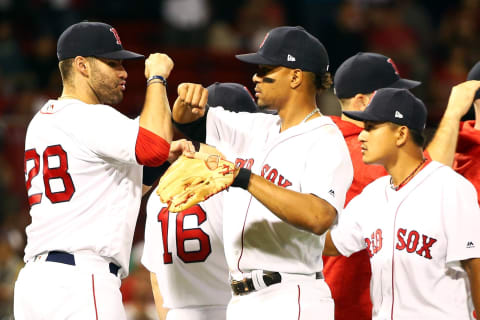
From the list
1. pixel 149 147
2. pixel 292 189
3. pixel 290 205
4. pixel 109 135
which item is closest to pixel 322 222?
pixel 290 205

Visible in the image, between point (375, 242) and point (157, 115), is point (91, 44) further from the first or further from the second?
point (375, 242)

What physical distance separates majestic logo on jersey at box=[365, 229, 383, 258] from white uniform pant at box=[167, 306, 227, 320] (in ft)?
3.38

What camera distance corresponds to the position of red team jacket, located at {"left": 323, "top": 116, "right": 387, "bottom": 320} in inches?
166

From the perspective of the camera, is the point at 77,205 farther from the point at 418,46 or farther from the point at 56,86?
the point at 418,46

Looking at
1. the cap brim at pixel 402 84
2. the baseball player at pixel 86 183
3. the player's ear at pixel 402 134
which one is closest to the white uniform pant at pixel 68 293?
the baseball player at pixel 86 183

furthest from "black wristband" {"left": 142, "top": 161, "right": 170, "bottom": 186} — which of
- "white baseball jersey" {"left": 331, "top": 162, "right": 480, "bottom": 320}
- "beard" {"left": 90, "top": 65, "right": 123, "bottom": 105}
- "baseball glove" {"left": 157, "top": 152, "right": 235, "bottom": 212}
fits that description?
"white baseball jersey" {"left": 331, "top": 162, "right": 480, "bottom": 320}

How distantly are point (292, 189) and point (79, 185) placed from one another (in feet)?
3.16

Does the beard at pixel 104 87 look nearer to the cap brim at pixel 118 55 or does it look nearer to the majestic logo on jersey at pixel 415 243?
the cap brim at pixel 118 55

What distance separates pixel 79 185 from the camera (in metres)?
3.68

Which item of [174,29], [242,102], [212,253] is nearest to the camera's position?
[212,253]

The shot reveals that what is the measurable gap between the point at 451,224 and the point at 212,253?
1.36m

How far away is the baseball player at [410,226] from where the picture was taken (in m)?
3.62

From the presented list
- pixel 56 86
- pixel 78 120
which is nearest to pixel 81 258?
pixel 78 120

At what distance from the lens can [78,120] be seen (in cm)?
364
